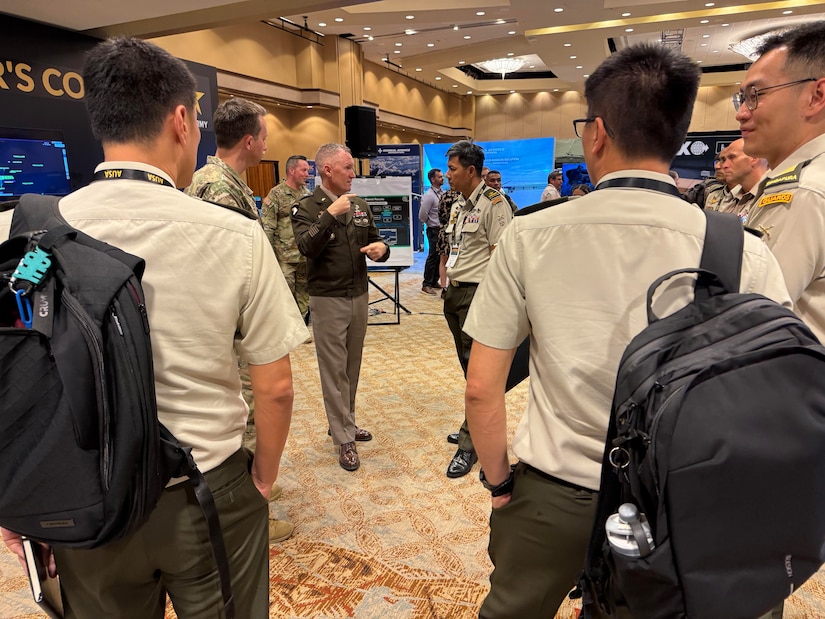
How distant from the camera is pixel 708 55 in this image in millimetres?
14375

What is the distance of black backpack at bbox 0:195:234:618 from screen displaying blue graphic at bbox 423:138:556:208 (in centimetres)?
1258

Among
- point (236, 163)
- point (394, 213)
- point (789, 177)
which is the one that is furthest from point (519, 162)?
point (789, 177)

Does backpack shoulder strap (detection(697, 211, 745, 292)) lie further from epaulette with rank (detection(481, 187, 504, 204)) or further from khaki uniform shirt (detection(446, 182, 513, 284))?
epaulette with rank (detection(481, 187, 504, 204))

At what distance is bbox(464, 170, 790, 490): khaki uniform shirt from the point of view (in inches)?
39.4

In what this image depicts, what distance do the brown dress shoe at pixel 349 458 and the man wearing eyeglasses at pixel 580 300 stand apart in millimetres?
1833

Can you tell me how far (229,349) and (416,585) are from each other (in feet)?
4.86

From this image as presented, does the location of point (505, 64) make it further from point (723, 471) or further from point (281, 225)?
point (723, 471)

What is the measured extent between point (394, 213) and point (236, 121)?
4.09 meters

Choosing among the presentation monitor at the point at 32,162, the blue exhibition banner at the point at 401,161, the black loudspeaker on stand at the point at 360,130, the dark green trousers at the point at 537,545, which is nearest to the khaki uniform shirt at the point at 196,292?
the dark green trousers at the point at 537,545

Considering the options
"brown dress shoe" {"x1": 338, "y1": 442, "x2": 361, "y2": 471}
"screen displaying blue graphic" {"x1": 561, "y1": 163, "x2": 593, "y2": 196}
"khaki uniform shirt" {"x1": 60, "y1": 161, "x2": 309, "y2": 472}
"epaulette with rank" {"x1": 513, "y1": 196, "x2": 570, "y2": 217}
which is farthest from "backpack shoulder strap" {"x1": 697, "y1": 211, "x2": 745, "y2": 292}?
"screen displaying blue graphic" {"x1": 561, "y1": 163, "x2": 593, "y2": 196}

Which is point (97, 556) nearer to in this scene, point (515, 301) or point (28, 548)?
point (28, 548)

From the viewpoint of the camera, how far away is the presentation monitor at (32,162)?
13.9ft

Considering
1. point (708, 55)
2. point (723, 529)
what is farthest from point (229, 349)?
point (708, 55)

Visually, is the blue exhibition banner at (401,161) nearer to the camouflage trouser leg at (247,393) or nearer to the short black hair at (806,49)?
the camouflage trouser leg at (247,393)
